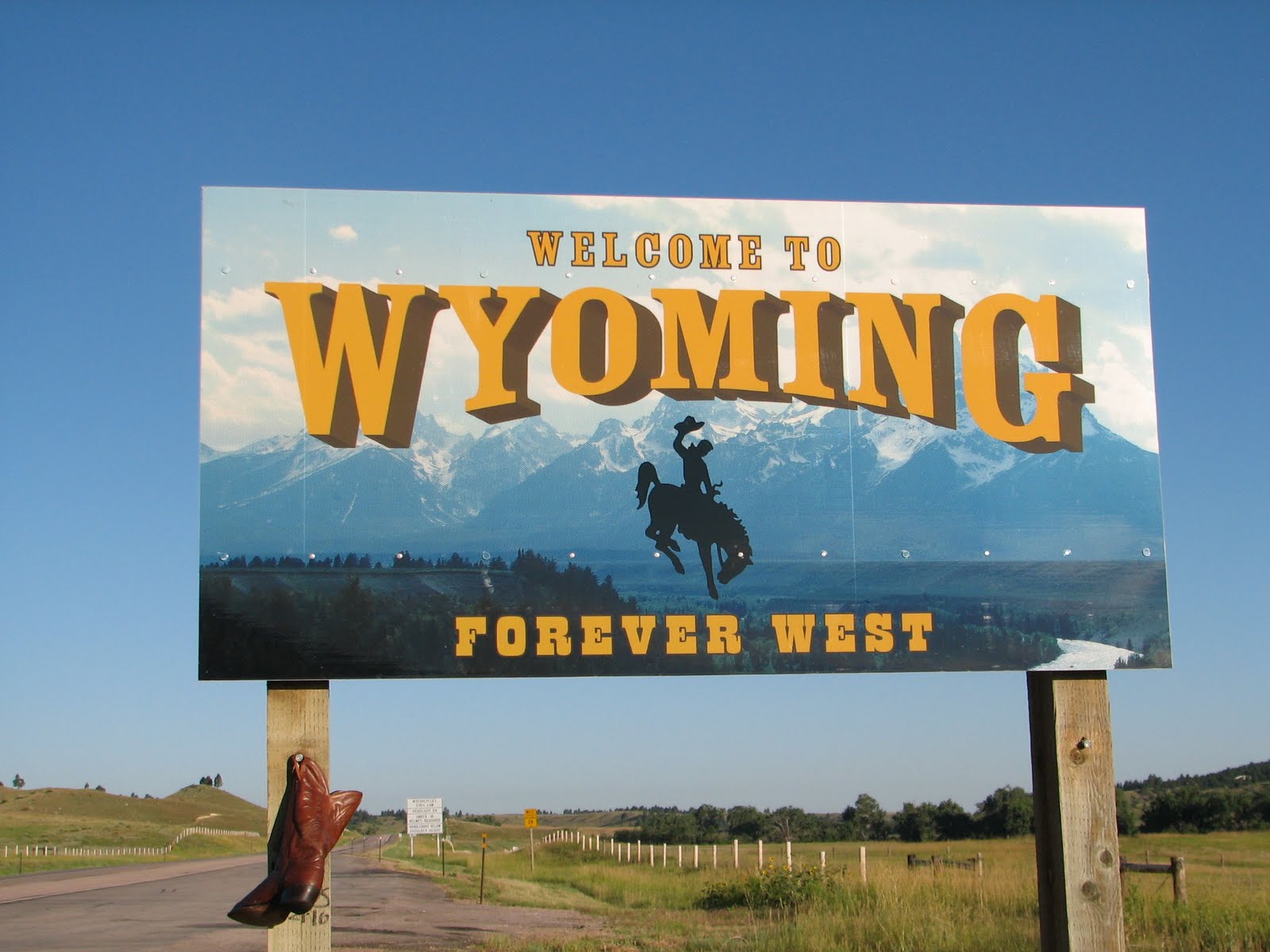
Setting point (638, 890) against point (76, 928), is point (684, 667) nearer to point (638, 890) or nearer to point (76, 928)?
point (76, 928)

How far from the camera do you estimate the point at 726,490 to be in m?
6.18

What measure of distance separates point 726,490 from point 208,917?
2182 cm

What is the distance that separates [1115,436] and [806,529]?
173 cm

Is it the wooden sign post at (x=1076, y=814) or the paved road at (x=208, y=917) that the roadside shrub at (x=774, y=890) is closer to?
the paved road at (x=208, y=917)

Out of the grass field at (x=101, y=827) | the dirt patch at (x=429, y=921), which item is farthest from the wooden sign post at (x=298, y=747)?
the grass field at (x=101, y=827)

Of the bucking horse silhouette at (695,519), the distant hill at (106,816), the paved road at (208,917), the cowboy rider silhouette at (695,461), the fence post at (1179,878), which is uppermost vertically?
the cowboy rider silhouette at (695,461)

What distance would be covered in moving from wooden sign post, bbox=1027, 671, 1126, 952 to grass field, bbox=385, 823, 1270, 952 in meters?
3.81

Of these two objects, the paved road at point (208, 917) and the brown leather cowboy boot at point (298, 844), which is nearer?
the brown leather cowboy boot at point (298, 844)

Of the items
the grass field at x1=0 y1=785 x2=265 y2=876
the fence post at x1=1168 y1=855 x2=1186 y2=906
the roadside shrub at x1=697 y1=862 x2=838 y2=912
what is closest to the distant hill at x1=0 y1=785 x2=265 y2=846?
the grass field at x1=0 y1=785 x2=265 y2=876

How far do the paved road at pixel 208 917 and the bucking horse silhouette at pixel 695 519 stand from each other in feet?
41.5

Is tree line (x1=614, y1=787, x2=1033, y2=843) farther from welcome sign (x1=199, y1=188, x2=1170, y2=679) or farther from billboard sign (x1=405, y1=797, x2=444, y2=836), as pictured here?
welcome sign (x1=199, y1=188, x2=1170, y2=679)

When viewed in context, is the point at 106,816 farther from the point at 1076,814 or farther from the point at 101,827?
the point at 1076,814

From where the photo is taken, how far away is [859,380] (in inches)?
250

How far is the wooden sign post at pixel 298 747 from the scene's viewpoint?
5.57 metres
